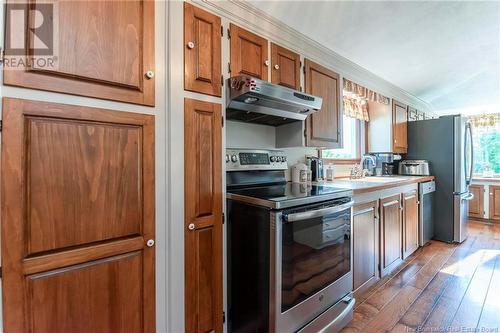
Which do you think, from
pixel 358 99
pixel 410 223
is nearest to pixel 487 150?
pixel 410 223

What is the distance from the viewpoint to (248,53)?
1.56m

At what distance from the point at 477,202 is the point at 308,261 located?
4.81m

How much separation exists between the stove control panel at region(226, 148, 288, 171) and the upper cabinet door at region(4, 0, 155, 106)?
689 mm

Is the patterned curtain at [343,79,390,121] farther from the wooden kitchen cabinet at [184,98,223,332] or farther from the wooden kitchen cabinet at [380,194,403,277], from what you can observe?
Answer: the wooden kitchen cabinet at [184,98,223,332]

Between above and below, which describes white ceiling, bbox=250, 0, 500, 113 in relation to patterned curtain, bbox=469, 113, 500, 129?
above

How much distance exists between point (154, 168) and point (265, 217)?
0.61m

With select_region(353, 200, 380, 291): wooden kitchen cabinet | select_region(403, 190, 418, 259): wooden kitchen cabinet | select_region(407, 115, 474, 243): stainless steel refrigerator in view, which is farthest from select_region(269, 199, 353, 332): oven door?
select_region(407, 115, 474, 243): stainless steel refrigerator

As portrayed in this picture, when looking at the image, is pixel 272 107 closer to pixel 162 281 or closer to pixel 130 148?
pixel 130 148

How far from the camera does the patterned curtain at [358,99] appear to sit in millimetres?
2635

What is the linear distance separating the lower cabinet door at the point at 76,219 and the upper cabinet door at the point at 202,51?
355 millimetres

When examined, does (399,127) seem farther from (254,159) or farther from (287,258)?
(287,258)

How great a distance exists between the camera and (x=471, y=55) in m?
2.80

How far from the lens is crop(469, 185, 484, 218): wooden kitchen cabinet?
4363 millimetres

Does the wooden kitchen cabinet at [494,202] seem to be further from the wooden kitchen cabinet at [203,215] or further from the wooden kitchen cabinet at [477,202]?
the wooden kitchen cabinet at [203,215]
